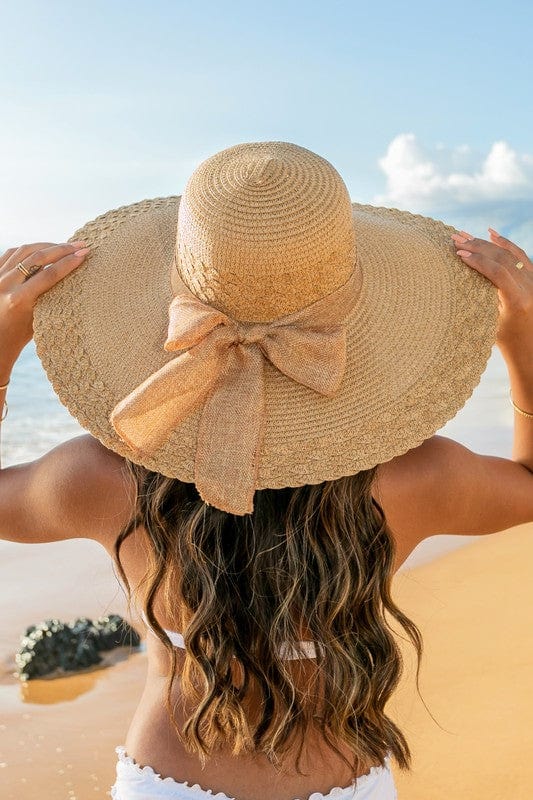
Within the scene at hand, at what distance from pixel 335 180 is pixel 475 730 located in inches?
83.5

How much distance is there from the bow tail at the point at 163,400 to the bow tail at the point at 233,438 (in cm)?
4

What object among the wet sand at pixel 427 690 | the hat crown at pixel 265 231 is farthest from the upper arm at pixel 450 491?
the wet sand at pixel 427 690

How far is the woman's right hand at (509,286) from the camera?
61.2 inches

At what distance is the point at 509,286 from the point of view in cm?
155

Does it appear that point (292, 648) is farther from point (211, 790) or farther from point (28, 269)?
point (28, 269)

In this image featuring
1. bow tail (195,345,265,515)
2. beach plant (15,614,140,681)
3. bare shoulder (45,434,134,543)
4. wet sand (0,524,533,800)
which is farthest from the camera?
beach plant (15,614,140,681)

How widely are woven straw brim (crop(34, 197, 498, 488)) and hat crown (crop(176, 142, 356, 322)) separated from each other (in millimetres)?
121

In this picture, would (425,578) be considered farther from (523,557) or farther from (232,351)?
(232,351)

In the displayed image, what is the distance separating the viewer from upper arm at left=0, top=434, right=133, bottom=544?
1.46 m

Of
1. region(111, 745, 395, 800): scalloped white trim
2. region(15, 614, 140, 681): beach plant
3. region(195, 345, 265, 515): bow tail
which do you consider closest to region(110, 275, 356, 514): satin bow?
region(195, 345, 265, 515): bow tail

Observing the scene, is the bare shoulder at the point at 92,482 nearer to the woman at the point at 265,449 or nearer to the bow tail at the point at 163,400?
the woman at the point at 265,449

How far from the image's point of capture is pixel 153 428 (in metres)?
1.35

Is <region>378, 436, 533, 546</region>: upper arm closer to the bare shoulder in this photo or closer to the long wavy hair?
the long wavy hair

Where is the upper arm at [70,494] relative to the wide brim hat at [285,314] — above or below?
below
